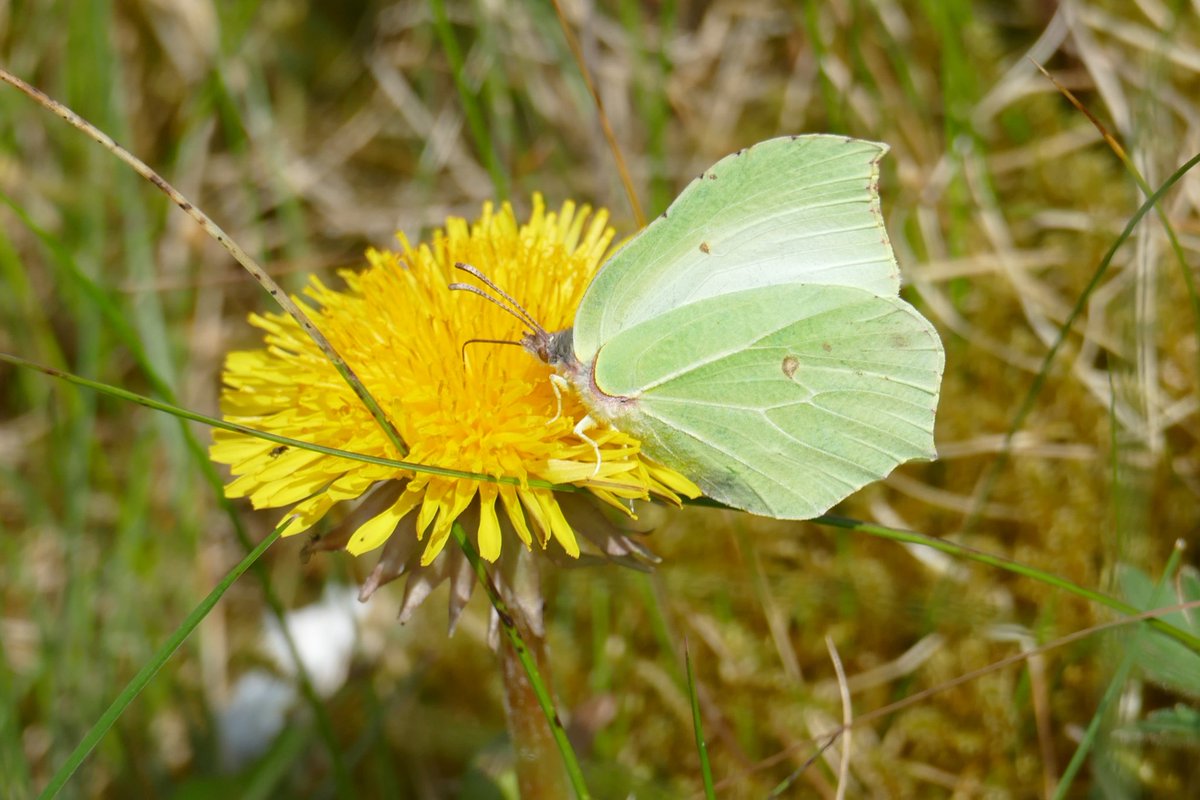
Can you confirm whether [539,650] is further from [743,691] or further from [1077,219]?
[1077,219]

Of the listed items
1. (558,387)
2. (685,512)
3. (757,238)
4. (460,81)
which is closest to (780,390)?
(757,238)

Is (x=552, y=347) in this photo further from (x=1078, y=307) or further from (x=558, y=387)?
(x=1078, y=307)

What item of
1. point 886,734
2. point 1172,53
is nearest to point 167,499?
point 886,734

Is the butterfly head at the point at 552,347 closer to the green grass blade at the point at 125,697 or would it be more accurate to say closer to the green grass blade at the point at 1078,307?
Answer: the green grass blade at the point at 125,697

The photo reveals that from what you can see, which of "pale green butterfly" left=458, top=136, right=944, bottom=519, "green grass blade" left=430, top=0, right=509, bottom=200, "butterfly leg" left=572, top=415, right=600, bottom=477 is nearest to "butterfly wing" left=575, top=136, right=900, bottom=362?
"pale green butterfly" left=458, top=136, right=944, bottom=519

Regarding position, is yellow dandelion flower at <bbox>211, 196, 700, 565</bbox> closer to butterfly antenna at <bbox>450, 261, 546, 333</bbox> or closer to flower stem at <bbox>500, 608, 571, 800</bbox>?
butterfly antenna at <bbox>450, 261, 546, 333</bbox>
